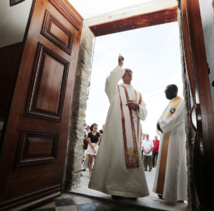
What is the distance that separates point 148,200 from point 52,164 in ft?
4.31

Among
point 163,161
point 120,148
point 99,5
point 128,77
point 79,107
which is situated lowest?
point 163,161

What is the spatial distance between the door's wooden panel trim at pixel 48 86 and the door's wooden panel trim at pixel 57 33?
0.18 metres

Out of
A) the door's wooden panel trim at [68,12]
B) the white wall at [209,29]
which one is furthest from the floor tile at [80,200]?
the door's wooden panel trim at [68,12]

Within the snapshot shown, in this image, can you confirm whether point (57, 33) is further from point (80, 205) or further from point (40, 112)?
point (80, 205)

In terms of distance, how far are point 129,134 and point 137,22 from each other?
200cm

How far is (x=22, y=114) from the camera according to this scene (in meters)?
1.52

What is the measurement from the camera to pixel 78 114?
2.43 m

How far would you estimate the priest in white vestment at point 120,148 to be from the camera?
179cm

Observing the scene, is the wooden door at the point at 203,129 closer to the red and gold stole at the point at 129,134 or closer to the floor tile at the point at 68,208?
the red and gold stole at the point at 129,134

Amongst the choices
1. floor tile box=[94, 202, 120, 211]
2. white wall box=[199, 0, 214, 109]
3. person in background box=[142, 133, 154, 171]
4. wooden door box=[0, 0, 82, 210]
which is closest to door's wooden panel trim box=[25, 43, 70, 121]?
wooden door box=[0, 0, 82, 210]

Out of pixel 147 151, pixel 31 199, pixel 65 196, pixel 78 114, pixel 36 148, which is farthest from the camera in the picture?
pixel 147 151

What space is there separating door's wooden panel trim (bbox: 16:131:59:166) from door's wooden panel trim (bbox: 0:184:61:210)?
322 mm

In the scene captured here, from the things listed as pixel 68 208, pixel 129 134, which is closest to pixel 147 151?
pixel 129 134

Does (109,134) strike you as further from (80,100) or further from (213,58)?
(213,58)
